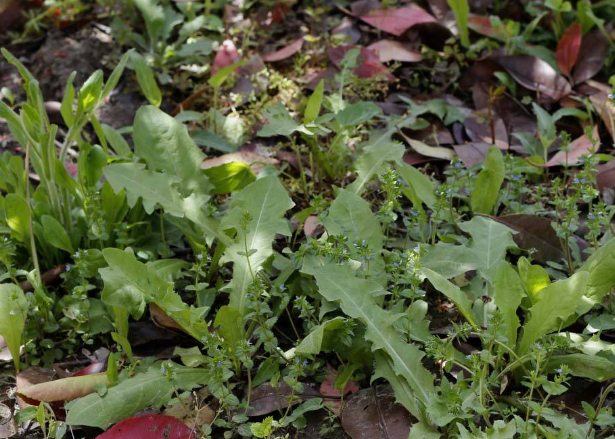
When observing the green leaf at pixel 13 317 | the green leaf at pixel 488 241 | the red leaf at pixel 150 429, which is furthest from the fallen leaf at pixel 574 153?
the green leaf at pixel 13 317

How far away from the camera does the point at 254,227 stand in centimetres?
239

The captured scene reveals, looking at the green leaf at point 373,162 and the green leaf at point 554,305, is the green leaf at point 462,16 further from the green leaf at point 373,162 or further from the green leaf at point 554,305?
the green leaf at point 554,305

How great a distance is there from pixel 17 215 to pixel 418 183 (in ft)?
4.50

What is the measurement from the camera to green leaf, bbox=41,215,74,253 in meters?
2.44

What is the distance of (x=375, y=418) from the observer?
1999 mm

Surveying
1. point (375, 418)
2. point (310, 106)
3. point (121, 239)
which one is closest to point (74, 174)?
point (121, 239)

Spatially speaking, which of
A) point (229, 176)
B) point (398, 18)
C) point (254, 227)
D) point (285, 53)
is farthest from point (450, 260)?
point (398, 18)

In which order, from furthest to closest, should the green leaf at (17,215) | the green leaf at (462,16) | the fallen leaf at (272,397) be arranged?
the green leaf at (462,16), the green leaf at (17,215), the fallen leaf at (272,397)

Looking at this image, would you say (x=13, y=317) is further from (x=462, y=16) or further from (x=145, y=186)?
(x=462, y=16)

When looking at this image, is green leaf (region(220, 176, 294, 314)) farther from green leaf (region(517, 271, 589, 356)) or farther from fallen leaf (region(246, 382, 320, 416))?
green leaf (region(517, 271, 589, 356))

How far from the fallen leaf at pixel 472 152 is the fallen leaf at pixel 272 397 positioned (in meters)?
1.30

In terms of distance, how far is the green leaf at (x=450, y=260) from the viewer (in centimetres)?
222

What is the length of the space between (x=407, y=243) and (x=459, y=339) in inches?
17.4

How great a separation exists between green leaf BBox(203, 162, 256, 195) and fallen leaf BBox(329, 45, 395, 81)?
3.12 feet
